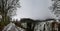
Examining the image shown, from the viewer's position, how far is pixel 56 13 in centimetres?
159

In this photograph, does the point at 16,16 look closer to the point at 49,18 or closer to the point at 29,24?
the point at 29,24

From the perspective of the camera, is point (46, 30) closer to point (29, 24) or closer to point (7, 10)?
point (29, 24)

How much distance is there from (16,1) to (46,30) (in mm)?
497

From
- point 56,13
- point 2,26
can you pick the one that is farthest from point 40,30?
point 2,26

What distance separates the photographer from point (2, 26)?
4.98ft

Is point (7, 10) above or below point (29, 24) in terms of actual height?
above

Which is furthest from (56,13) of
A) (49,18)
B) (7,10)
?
(7,10)

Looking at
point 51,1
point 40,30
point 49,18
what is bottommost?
point 40,30

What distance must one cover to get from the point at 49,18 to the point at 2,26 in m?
0.56

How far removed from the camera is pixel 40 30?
5.07 ft

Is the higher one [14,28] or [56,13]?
[56,13]

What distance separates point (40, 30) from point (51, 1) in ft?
1.23

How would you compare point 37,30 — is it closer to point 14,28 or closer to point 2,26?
point 14,28

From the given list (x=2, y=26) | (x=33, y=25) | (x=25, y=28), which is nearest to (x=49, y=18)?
(x=33, y=25)
